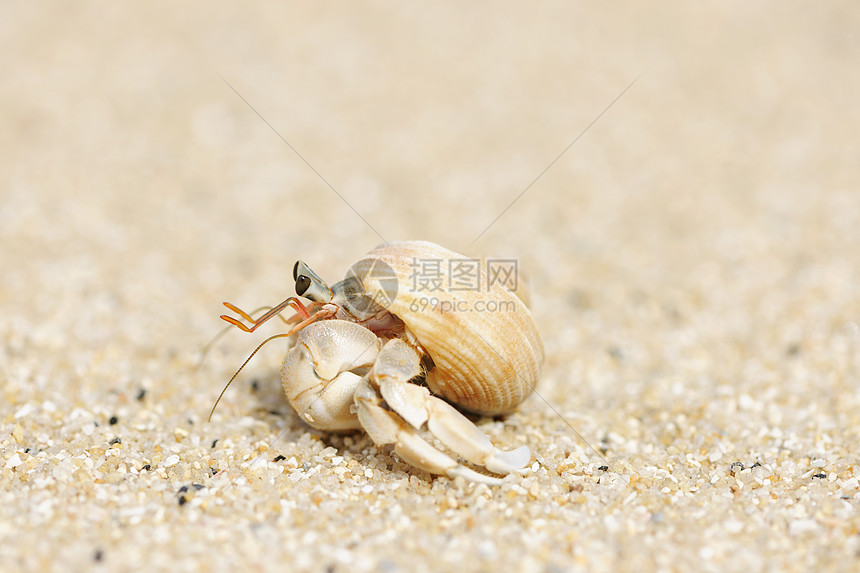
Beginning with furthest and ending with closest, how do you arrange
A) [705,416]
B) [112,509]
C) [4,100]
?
[4,100]
[705,416]
[112,509]

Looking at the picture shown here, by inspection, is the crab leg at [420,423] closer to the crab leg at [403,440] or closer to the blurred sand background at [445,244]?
the crab leg at [403,440]

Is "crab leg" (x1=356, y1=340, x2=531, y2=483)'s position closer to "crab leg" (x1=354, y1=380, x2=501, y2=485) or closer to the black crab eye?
"crab leg" (x1=354, y1=380, x2=501, y2=485)

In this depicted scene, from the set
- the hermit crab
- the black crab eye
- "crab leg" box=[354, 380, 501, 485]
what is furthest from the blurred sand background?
the black crab eye

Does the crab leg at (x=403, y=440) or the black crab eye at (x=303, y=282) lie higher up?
the black crab eye at (x=303, y=282)

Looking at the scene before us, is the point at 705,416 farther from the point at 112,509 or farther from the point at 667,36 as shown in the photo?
the point at 667,36

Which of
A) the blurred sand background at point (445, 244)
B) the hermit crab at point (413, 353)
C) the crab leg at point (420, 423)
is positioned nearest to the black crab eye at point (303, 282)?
the hermit crab at point (413, 353)

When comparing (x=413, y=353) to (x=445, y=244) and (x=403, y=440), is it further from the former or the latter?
(x=445, y=244)

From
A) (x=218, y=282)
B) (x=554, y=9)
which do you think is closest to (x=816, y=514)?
(x=218, y=282)
